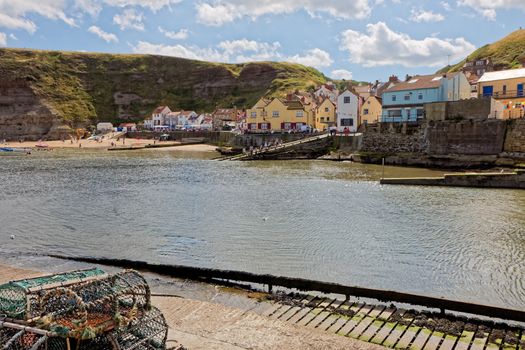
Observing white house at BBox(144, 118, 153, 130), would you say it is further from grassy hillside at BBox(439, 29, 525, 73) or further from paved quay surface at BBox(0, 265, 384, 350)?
paved quay surface at BBox(0, 265, 384, 350)

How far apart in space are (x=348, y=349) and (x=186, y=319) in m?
4.24

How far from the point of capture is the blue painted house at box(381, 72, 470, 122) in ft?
200

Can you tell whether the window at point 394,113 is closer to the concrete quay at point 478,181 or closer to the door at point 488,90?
the door at point 488,90

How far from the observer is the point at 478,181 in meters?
38.1

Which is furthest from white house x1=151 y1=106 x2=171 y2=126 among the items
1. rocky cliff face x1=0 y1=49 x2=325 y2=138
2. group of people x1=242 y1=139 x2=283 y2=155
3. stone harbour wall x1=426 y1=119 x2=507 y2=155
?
stone harbour wall x1=426 y1=119 x2=507 y2=155

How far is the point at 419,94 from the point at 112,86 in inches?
4847

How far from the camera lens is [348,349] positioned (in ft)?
31.9

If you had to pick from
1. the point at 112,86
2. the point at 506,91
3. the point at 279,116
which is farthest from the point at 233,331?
the point at 112,86

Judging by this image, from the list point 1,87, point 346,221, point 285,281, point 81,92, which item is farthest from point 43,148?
point 285,281

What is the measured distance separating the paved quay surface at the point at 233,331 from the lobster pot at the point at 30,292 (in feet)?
7.96

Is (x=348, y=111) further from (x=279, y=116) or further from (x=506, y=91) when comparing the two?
(x=506, y=91)

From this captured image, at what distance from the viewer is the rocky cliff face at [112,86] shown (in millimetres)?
126562

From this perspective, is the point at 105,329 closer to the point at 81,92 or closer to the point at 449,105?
the point at 449,105

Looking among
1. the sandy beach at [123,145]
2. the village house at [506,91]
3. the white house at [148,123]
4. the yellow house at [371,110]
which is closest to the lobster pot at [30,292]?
the village house at [506,91]
